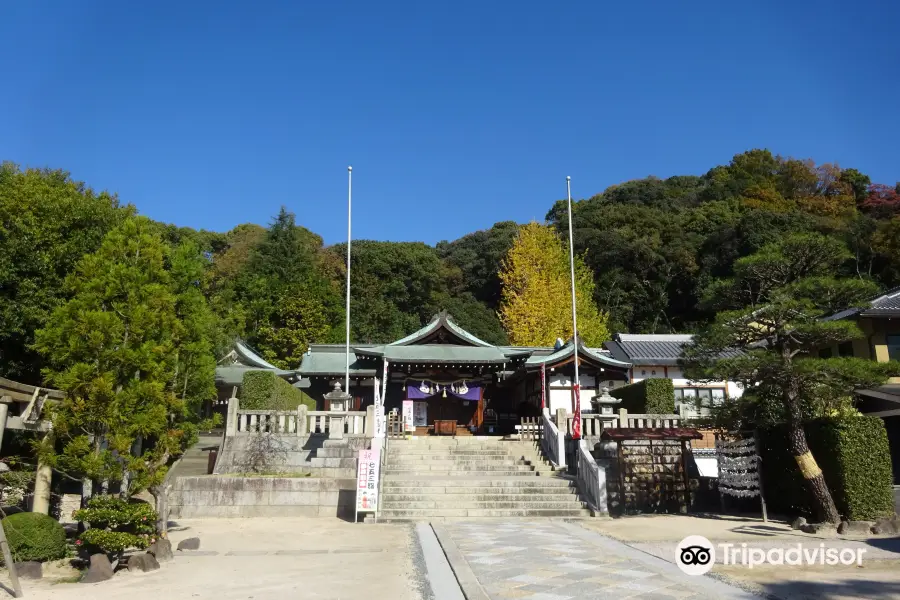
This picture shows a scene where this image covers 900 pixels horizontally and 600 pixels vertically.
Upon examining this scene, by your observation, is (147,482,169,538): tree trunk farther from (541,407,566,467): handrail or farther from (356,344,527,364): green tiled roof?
(356,344,527,364): green tiled roof

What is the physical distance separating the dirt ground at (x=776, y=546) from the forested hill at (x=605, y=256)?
1977 centimetres

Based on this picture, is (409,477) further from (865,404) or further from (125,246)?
(865,404)

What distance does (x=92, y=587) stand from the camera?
7.24m

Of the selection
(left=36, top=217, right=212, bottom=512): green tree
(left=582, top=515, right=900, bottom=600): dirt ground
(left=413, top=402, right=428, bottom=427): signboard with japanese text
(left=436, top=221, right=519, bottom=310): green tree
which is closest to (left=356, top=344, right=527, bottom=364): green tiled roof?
(left=413, top=402, right=428, bottom=427): signboard with japanese text

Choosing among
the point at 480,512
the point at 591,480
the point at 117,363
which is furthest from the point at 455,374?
the point at 117,363

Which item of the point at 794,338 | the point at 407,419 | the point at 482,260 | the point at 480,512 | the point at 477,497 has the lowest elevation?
the point at 480,512

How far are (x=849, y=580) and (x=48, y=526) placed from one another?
1049cm

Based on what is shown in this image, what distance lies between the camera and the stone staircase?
1373cm

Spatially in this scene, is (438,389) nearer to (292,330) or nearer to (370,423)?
(370,423)

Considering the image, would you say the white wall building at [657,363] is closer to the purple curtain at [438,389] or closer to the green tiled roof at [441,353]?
the green tiled roof at [441,353]

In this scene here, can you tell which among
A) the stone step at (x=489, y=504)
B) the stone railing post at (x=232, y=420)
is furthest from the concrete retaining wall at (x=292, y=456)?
the stone step at (x=489, y=504)

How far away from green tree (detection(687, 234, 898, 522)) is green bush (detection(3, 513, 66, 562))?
11141 millimetres

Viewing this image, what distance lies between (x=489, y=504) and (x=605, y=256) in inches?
1463

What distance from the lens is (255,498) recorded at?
46.4ft
